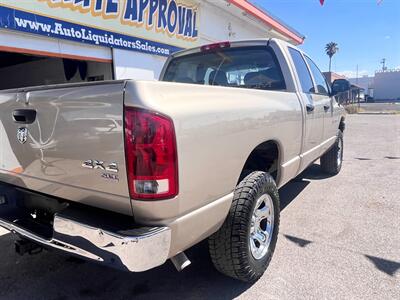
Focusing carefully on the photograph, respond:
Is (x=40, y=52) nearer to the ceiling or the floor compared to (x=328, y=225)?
nearer to the ceiling

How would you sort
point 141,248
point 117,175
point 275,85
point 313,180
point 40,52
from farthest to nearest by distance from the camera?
point 40,52 → point 313,180 → point 275,85 → point 117,175 → point 141,248

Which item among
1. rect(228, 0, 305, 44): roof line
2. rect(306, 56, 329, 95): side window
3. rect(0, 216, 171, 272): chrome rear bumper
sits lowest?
rect(0, 216, 171, 272): chrome rear bumper

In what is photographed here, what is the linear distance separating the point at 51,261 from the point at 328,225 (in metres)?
2.95

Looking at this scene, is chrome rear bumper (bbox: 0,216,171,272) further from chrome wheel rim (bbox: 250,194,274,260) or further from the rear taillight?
chrome wheel rim (bbox: 250,194,274,260)

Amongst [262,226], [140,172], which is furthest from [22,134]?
[262,226]

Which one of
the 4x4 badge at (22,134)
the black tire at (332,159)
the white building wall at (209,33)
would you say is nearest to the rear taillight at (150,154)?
the 4x4 badge at (22,134)

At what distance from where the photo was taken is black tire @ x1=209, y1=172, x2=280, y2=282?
7.92ft

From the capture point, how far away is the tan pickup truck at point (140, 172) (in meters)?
1.80

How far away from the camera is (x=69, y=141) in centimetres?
205

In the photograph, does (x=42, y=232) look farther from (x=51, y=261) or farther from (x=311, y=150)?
(x=311, y=150)

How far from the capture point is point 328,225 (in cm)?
387

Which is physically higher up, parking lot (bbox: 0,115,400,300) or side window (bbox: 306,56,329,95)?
side window (bbox: 306,56,329,95)

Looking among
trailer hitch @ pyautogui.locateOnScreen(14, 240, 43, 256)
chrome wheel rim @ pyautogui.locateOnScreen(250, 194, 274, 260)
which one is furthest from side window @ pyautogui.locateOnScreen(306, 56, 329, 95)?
trailer hitch @ pyautogui.locateOnScreen(14, 240, 43, 256)

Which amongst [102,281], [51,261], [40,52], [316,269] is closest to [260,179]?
[316,269]
